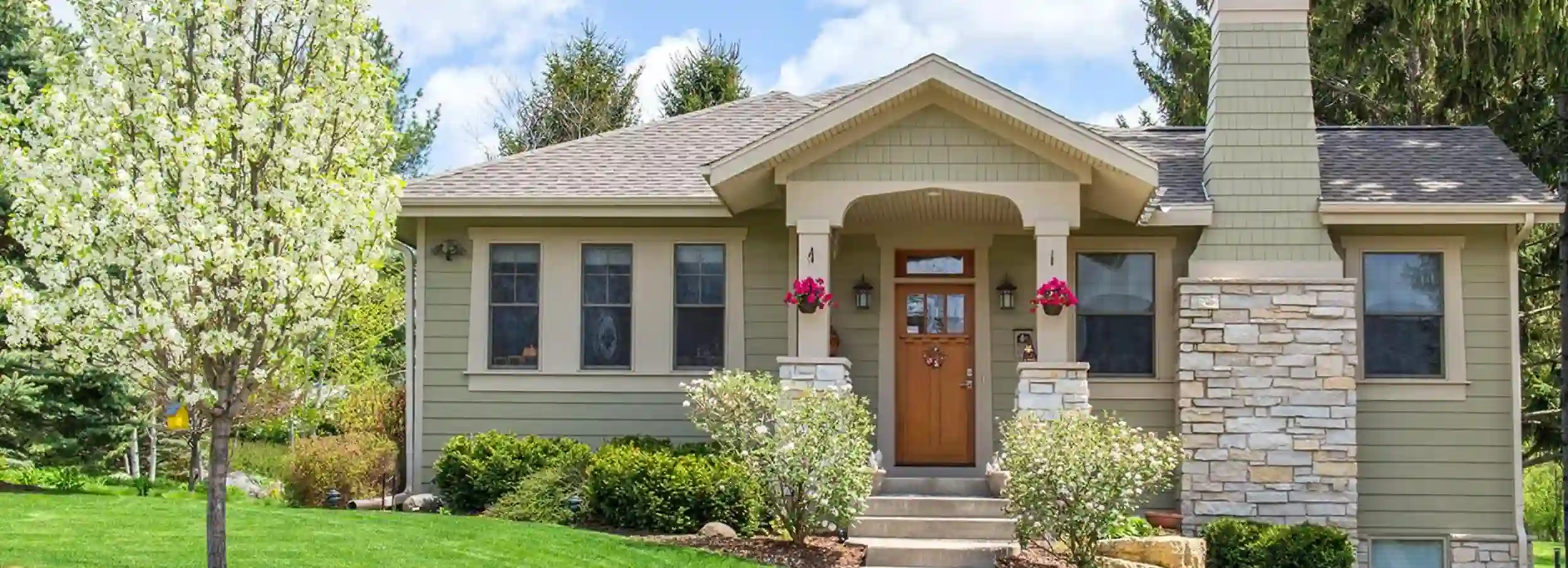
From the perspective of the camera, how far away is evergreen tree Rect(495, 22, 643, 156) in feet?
100

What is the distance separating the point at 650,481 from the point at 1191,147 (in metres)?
6.36

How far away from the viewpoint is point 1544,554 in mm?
24078

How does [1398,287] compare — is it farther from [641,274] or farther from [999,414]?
[641,274]

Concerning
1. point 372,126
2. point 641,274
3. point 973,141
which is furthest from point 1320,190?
point 372,126

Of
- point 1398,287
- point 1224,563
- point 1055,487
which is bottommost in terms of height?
point 1224,563

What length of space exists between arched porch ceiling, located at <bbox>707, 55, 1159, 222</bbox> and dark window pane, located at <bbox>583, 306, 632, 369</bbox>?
6.55ft

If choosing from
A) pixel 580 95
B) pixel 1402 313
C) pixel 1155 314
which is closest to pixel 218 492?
pixel 1155 314

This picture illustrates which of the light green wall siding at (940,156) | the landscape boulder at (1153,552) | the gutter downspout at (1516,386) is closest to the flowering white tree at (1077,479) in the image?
the landscape boulder at (1153,552)

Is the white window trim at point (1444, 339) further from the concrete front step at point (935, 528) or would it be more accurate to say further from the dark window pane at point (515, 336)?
the dark window pane at point (515, 336)

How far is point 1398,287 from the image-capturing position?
13156 mm

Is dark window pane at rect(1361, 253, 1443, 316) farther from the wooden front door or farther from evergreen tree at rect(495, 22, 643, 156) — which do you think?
evergreen tree at rect(495, 22, 643, 156)

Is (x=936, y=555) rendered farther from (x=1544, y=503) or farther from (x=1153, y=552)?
(x=1544, y=503)

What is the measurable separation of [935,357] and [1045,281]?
6.13ft

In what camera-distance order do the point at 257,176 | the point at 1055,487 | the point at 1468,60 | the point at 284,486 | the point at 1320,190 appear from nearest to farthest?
the point at 257,176 < the point at 1055,487 < the point at 1320,190 < the point at 284,486 < the point at 1468,60
